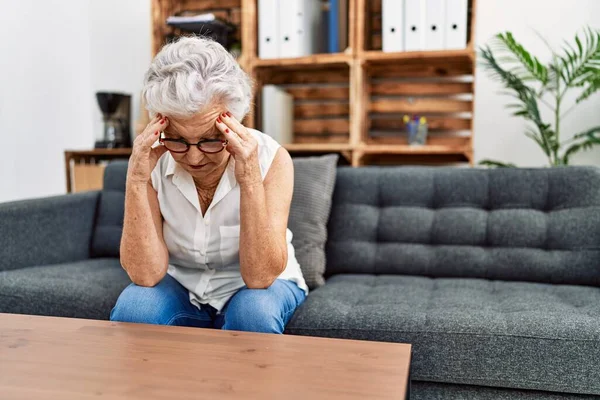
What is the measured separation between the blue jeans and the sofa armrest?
0.74m

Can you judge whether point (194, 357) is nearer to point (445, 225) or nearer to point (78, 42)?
point (445, 225)

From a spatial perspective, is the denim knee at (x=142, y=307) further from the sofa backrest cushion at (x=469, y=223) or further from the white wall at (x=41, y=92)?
the white wall at (x=41, y=92)

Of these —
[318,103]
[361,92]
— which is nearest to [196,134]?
[361,92]

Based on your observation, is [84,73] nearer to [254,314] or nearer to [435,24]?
[435,24]

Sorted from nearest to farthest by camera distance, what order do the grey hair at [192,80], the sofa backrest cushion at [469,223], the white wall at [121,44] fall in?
the grey hair at [192,80]
the sofa backrest cushion at [469,223]
the white wall at [121,44]

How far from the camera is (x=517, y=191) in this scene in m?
1.77

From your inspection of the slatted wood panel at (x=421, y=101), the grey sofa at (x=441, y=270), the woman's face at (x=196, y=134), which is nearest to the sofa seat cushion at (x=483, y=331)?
the grey sofa at (x=441, y=270)

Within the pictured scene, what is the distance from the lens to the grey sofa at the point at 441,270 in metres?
1.24

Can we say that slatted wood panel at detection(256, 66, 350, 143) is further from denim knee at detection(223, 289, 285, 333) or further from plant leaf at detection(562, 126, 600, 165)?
denim knee at detection(223, 289, 285, 333)

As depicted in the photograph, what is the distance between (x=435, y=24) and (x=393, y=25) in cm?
19

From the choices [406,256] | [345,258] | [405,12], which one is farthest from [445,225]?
[405,12]

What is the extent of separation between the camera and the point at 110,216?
6.67 ft

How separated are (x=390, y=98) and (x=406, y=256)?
50.0 inches

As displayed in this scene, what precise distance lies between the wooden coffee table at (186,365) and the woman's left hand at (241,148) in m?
0.37
